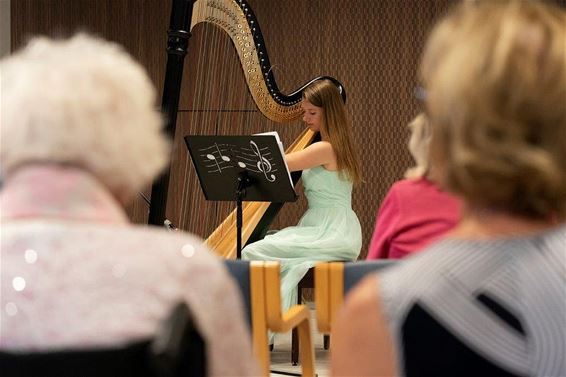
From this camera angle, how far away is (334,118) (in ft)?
16.2

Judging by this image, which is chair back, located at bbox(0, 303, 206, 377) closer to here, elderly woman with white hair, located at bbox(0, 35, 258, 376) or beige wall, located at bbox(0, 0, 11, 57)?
elderly woman with white hair, located at bbox(0, 35, 258, 376)

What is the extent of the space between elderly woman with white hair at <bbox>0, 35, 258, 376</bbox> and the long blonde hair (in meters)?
3.67

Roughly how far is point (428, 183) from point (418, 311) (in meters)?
1.05

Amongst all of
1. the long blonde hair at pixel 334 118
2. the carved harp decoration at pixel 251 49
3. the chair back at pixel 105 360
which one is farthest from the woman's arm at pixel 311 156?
the chair back at pixel 105 360

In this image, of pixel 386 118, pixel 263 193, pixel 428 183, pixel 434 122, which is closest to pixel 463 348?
pixel 434 122

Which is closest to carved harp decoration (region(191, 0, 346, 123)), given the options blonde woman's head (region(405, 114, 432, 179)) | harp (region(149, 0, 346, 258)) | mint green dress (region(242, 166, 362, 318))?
harp (region(149, 0, 346, 258))

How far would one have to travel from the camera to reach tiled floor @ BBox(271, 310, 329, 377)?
445 centimetres

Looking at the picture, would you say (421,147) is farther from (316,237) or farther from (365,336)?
(316,237)

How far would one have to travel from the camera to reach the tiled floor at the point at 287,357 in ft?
14.6

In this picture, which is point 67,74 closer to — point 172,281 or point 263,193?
point 172,281

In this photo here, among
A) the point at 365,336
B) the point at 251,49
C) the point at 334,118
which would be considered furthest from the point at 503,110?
the point at 334,118

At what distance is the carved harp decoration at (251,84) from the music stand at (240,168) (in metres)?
0.45

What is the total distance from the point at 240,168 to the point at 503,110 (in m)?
3.05

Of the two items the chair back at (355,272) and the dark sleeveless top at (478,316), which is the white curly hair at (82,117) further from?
the chair back at (355,272)
